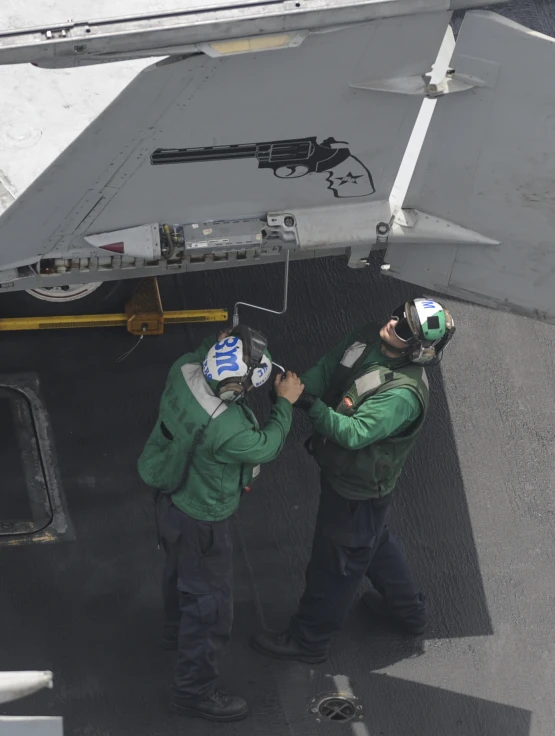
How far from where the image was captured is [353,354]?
5.27 meters

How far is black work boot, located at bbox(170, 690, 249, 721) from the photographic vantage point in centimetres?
523

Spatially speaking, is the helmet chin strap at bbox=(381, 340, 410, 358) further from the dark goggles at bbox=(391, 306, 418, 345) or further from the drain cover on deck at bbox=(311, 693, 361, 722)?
the drain cover on deck at bbox=(311, 693, 361, 722)

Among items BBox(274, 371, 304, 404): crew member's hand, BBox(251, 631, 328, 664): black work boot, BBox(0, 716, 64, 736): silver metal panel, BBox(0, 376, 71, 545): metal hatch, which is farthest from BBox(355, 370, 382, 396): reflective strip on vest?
BBox(0, 716, 64, 736): silver metal panel

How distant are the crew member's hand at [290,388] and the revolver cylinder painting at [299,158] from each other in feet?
3.18

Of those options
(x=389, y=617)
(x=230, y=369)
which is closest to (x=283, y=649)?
(x=389, y=617)

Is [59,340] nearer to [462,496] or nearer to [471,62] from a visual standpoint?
[462,496]

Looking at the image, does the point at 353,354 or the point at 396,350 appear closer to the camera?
the point at 396,350

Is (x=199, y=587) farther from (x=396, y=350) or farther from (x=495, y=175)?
(x=495, y=175)

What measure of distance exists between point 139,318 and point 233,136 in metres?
1.78

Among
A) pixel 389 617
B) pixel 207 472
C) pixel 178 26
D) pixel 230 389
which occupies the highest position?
pixel 178 26

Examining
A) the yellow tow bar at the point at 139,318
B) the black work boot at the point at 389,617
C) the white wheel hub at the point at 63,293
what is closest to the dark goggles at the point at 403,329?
the black work boot at the point at 389,617

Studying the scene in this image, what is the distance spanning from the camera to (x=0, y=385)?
6277 millimetres

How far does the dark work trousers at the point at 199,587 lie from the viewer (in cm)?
503

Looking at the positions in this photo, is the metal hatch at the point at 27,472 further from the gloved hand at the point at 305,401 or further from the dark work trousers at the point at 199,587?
the gloved hand at the point at 305,401
